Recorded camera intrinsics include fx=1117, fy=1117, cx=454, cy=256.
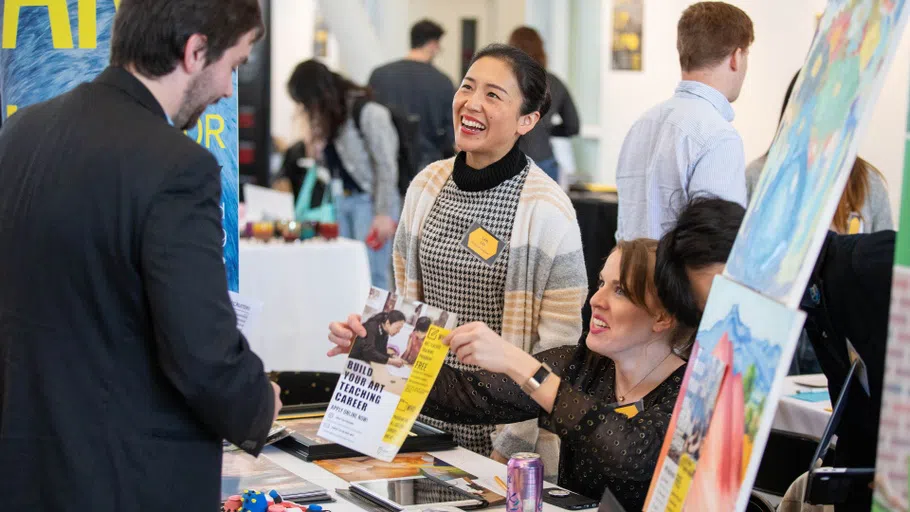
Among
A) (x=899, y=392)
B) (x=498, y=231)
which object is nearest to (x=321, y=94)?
(x=498, y=231)

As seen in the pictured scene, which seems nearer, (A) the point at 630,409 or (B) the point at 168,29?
(B) the point at 168,29

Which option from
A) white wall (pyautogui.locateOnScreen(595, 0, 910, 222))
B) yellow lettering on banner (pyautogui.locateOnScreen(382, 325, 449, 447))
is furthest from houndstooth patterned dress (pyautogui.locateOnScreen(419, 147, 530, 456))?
white wall (pyautogui.locateOnScreen(595, 0, 910, 222))

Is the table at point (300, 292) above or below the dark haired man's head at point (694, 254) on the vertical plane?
below

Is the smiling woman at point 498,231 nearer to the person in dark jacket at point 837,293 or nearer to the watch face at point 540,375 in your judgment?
the watch face at point 540,375

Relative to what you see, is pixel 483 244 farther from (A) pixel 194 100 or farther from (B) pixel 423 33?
(B) pixel 423 33

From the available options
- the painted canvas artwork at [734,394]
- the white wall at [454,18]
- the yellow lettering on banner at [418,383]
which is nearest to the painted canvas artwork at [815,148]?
the painted canvas artwork at [734,394]

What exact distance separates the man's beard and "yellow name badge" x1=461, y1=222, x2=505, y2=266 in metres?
1.22

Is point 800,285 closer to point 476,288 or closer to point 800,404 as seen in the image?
point 476,288

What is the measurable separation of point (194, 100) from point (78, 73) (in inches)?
49.2

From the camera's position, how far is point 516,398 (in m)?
2.57

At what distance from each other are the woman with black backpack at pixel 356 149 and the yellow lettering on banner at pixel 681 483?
4.59m

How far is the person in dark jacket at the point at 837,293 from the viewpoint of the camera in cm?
165

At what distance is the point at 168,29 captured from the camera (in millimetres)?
1610

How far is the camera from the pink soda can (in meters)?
2.05
